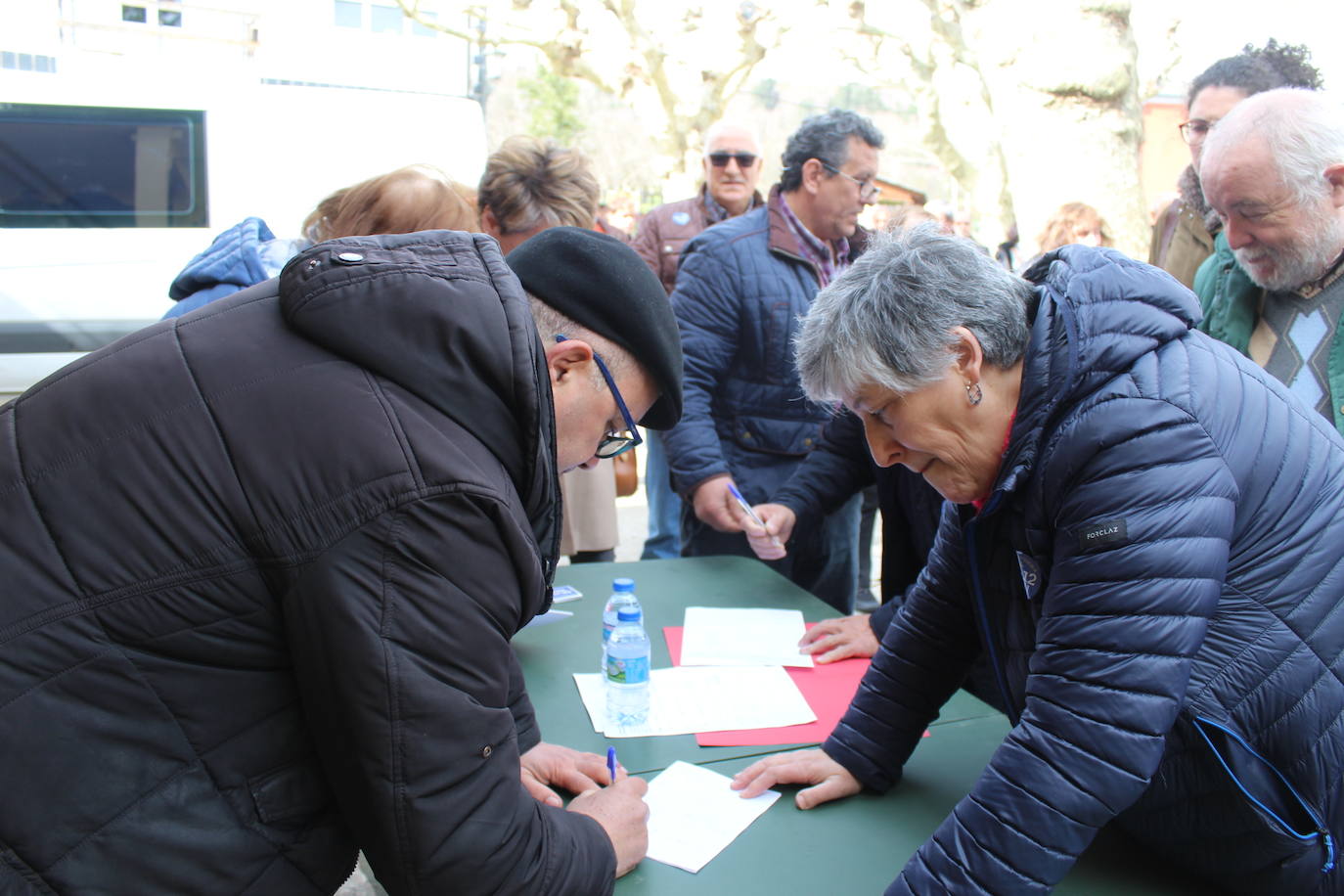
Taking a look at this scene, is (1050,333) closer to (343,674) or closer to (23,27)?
(343,674)

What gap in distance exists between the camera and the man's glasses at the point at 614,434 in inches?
49.8

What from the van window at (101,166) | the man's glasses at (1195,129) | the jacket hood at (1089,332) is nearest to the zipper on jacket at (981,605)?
the jacket hood at (1089,332)

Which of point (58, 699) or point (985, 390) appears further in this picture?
point (985, 390)

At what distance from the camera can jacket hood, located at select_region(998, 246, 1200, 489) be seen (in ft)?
3.92

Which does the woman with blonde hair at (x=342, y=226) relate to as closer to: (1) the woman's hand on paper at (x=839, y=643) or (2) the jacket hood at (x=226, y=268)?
(2) the jacket hood at (x=226, y=268)

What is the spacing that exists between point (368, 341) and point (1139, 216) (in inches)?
269

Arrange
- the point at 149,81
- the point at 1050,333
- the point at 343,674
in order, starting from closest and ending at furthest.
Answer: the point at 343,674 → the point at 1050,333 → the point at 149,81

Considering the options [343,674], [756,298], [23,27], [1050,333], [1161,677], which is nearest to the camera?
Result: [343,674]

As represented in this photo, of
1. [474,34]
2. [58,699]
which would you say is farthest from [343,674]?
[474,34]

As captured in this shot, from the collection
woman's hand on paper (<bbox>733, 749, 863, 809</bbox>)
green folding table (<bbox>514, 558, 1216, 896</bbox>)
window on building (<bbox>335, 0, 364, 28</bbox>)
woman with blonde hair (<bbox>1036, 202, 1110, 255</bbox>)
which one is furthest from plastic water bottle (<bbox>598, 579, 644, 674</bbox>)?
window on building (<bbox>335, 0, 364, 28</bbox>)

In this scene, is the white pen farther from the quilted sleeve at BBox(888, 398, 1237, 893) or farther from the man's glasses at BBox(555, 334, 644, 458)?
the quilted sleeve at BBox(888, 398, 1237, 893)

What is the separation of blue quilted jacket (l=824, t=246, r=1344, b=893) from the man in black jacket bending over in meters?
0.57

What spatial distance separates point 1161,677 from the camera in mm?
1103

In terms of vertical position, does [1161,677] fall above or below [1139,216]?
below
